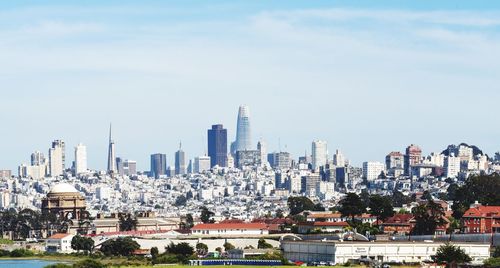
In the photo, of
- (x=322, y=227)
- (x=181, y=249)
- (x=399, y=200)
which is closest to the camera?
(x=181, y=249)

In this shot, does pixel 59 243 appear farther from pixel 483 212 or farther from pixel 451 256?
pixel 451 256

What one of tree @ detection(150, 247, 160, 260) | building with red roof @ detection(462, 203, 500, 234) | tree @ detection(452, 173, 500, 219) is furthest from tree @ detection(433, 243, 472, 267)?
tree @ detection(452, 173, 500, 219)

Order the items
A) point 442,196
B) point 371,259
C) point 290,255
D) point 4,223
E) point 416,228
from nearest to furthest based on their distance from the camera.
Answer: point 371,259 < point 290,255 < point 416,228 < point 4,223 < point 442,196

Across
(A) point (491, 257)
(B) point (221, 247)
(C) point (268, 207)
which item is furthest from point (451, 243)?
(C) point (268, 207)

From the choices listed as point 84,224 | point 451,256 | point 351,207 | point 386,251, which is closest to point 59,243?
point 84,224

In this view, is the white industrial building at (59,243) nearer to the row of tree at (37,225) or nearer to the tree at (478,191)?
the row of tree at (37,225)

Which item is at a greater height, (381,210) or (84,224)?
(381,210)

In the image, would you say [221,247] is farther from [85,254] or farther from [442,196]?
[442,196]
